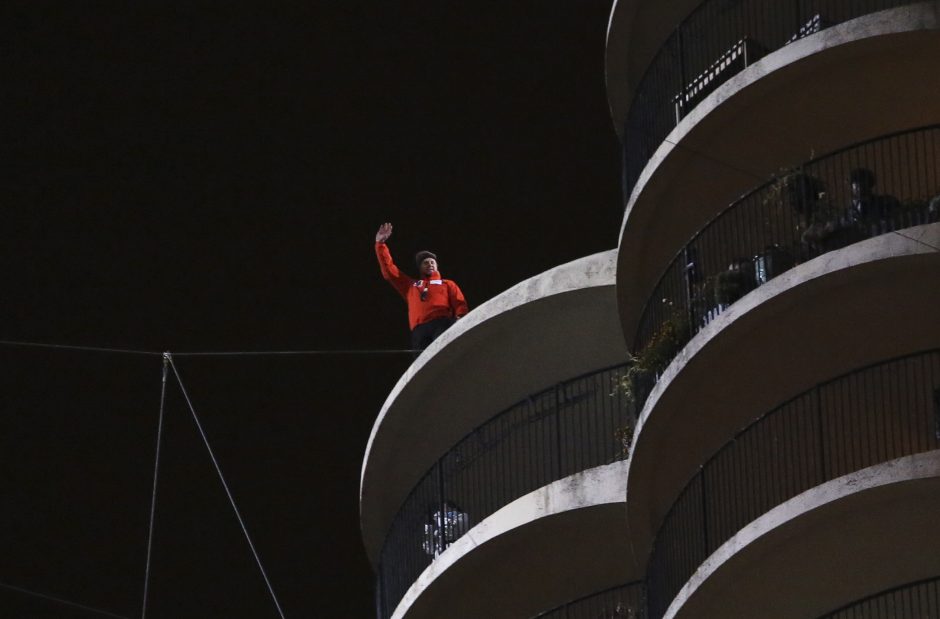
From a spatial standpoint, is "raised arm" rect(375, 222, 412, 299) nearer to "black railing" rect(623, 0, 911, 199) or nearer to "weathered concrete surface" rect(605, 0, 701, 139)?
"weathered concrete surface" rect(605, 0, 701, 139)

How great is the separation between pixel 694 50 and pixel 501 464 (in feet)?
18.4

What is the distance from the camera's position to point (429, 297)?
119 feet

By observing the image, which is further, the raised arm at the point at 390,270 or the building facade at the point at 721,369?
the raised arm at the point at 390,270

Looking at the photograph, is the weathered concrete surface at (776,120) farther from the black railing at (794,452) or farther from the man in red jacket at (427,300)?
the man in red jacket at (427,300)

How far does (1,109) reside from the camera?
47.9 m

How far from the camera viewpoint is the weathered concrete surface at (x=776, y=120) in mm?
29125

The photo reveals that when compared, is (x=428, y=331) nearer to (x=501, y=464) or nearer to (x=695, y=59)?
(x=501, y=464)

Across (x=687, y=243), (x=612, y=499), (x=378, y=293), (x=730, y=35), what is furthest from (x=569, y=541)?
(x=378, y=293)

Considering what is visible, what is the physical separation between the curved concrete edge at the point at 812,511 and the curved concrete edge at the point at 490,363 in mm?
5899

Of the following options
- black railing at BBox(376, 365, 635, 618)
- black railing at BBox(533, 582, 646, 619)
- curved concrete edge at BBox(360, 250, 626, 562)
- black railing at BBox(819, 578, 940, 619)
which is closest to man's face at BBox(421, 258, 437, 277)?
curved concrete edge at BBox(360, 250, 626, 562)

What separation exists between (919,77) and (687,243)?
332 centimetres

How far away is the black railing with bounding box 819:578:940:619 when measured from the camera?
27891mm

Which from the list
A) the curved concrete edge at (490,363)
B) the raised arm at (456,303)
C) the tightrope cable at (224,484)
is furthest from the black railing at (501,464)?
the tightrope cable at (224,484)

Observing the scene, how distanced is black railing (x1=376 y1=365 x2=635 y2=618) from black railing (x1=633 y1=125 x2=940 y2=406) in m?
2.88
